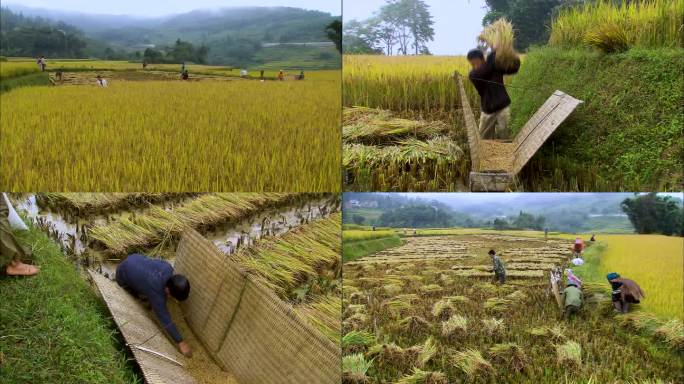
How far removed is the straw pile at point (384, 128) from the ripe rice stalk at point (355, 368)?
153 cm

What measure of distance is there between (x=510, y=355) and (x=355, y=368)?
105cm

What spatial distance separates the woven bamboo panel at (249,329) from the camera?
12.1 ft

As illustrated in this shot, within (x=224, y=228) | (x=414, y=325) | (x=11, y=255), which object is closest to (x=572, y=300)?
(x=414, y=325)

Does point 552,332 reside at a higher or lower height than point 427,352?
higher

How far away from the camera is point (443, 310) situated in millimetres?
4066

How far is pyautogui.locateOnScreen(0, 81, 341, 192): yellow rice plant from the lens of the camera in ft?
14.6

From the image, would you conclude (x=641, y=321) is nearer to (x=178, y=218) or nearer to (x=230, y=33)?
(x=178, y=218)

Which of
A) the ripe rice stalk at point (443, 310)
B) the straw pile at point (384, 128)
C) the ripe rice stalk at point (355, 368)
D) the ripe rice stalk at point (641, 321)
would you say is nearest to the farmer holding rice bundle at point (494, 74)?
the straw pile at point (384, 128)

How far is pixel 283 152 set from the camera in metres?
4.46

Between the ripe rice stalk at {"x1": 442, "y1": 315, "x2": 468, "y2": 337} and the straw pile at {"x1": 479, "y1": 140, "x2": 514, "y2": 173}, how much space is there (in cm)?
105

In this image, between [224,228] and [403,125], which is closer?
[403,125]

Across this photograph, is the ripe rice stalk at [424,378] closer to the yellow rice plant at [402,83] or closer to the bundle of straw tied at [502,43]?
the yellow rice plant at [402,83]

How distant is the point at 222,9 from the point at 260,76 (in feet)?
1.95

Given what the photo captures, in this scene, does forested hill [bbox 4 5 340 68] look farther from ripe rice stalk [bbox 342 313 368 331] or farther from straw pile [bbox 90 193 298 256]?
ripe rice stalk [bbox 342 313 368 331]
